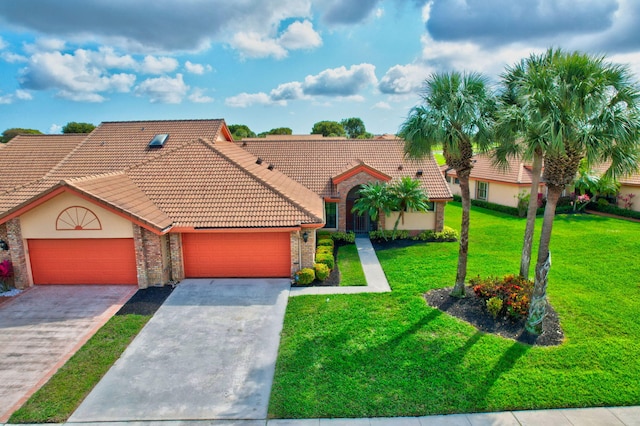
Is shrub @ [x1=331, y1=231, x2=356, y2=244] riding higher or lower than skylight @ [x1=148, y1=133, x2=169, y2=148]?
lower

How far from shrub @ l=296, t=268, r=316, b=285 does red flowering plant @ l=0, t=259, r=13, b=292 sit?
10675 millimetres

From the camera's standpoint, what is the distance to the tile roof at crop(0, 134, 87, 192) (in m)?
19.0

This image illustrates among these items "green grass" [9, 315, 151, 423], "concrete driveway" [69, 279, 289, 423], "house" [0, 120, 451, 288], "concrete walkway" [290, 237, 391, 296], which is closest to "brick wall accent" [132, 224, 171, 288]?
"house" [0, 120, 451, 288]

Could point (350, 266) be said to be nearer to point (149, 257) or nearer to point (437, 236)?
point (437, 236)

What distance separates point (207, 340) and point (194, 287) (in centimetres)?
409

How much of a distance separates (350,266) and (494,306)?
Result: 22.5ft

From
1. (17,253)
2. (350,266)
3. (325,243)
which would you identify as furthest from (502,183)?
(17,253)

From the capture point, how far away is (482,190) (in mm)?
32250

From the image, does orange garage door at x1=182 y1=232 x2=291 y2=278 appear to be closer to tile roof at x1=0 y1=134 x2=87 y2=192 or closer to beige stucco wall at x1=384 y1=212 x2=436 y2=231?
beige stucco wall at x1=384 y1=212 x2=436 y2=231

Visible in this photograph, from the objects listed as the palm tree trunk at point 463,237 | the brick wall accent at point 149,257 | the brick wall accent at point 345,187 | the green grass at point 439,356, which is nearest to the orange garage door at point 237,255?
the brick wall accent at point 149,257

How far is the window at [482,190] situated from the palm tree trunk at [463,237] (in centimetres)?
2116

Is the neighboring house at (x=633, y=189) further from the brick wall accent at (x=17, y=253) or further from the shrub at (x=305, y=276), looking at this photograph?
the brick wall accent at (x=17, y=253)

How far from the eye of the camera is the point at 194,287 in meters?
14.3

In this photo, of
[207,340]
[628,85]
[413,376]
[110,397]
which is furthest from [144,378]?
[628,85]
